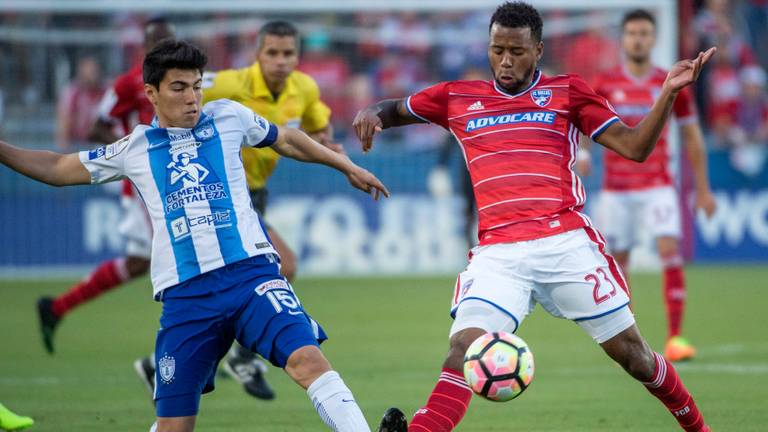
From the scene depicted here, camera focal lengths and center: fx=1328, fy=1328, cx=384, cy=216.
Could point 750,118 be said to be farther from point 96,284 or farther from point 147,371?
point 147,371

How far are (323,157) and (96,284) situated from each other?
531cm

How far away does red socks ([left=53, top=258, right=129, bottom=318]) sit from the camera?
35.0 ft

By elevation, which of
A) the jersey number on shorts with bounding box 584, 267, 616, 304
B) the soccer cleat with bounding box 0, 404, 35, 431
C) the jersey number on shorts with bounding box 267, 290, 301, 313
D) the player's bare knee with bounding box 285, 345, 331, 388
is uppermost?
the jersey number on shorts with bounding box 267, 290, 301, 313

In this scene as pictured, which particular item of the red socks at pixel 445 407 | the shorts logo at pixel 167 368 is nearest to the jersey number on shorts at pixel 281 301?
the shorts logo at pixel 167 368

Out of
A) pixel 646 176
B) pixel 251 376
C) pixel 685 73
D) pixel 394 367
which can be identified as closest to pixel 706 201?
pixel 646 176

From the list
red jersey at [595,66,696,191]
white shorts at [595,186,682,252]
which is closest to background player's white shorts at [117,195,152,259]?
white shorts at [595,186,682,252]

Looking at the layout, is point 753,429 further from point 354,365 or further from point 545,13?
point 545,13

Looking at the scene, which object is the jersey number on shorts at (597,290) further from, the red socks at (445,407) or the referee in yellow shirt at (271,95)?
the referee in yellow shirt at (271,95)

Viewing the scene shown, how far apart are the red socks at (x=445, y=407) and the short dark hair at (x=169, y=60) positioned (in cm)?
175

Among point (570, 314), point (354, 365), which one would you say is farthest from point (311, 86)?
point (570, 314)

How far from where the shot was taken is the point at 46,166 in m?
5.89

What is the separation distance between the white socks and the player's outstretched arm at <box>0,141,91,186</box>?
1.40 metres

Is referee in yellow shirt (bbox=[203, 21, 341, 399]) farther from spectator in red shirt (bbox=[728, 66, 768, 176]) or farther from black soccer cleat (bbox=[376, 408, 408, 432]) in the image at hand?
spectator in red shirt (bbox=[728, 66, 768, 176])

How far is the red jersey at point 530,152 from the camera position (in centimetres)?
607
